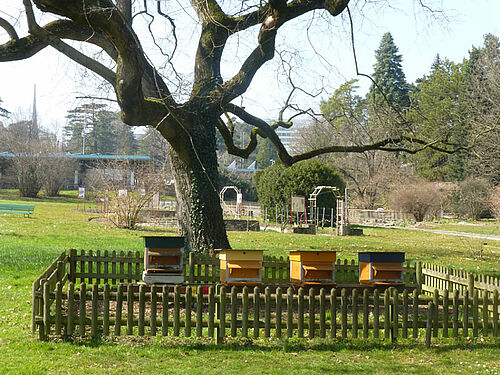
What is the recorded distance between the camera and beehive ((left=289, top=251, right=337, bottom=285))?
8.64 metres

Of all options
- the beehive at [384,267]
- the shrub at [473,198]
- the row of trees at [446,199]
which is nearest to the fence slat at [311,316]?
the beehive at [384,267]

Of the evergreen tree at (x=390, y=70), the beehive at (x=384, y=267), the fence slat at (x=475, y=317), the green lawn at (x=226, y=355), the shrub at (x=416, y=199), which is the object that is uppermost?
the evergreen tree at (x=390, y=70)

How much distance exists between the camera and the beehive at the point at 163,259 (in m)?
8.71

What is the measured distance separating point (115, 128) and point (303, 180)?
54368 millimetres

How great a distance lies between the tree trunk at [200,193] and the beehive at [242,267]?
3.75 meters

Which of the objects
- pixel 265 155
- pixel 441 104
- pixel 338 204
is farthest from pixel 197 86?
pixel 265 155

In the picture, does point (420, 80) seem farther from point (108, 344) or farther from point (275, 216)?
point (108, 344)

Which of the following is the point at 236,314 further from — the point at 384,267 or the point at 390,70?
the point at 390,70

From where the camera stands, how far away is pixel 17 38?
11.1 meters

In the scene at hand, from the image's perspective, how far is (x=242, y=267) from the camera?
842cm

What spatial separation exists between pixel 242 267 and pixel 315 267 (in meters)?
1.18

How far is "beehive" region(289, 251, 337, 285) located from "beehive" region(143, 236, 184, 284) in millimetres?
1914

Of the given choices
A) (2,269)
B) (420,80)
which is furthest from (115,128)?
(2,269)

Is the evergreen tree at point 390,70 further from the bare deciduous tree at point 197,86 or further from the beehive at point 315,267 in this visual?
the beehive at point 315,267
